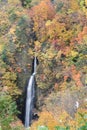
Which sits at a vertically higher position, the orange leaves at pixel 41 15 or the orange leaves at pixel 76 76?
the orange leaves at pixel 41 15

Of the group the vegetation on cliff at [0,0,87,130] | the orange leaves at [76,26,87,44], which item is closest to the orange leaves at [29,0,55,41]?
the vegetation on cliff at [0,0,87,130]

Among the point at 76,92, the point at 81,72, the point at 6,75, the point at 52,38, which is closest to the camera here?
the point at 76,92

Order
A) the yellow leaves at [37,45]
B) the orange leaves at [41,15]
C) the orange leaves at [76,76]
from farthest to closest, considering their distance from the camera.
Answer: the orange leaves at [41,15], the yellow leaves at [37,45], the orange leaves at [76,76]

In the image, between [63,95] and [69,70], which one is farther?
[69,70]

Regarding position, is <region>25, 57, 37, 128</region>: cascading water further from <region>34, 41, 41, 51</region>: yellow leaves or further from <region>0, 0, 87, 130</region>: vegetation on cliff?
<region>34, 41, 41, 51</region>: yellow leaves

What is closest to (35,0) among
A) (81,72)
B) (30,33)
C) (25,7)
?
(25,7)

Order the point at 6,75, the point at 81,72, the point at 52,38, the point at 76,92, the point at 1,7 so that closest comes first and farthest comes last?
the point at 76,92
the point at 81,72
the point at 6,75
the point at 52,38
the point at 1,7

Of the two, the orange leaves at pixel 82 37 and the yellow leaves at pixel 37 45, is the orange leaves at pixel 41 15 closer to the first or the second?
the yellow leaves at pixel 37 45

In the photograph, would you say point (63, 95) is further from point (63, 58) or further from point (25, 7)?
point (25, 7)

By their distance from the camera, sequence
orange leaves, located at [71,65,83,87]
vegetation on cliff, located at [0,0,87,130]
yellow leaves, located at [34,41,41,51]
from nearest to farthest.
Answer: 1. orange leaves, located at [71,65,83,87]
2. vegetation on cliff, located at [0,0,87,130]
3. yellow leaves, located at [34,41,41,51]

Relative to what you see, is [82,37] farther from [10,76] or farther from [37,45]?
[10,76]

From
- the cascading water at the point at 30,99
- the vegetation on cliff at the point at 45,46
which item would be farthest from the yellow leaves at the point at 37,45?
the cascading water at the point at 30,99
